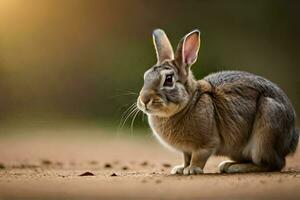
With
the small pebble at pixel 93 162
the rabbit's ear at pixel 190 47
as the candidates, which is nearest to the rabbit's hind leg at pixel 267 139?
the rabbit's ear at pixel 190 47

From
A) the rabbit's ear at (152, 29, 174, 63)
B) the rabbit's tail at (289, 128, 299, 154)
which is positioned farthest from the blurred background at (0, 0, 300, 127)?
the rabbit's tail at (289, 128, 299, 154)

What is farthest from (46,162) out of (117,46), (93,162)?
(117,46)

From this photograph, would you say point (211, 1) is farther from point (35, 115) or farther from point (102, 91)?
point (35, 115)

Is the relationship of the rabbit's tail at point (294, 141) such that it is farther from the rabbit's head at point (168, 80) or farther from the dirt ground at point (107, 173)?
the rabbit's head at point (168, 80)

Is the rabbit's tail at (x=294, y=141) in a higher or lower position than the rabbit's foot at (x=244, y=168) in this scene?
higher

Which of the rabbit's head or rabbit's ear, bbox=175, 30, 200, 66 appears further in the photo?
rabbit's ear, bbox=175, 30, 200, 66

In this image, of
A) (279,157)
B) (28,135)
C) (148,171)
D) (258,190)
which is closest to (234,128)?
(279,157)

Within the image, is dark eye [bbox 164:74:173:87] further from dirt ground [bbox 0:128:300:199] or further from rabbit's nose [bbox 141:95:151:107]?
dirt ground [bbox 0:128:300:199]
